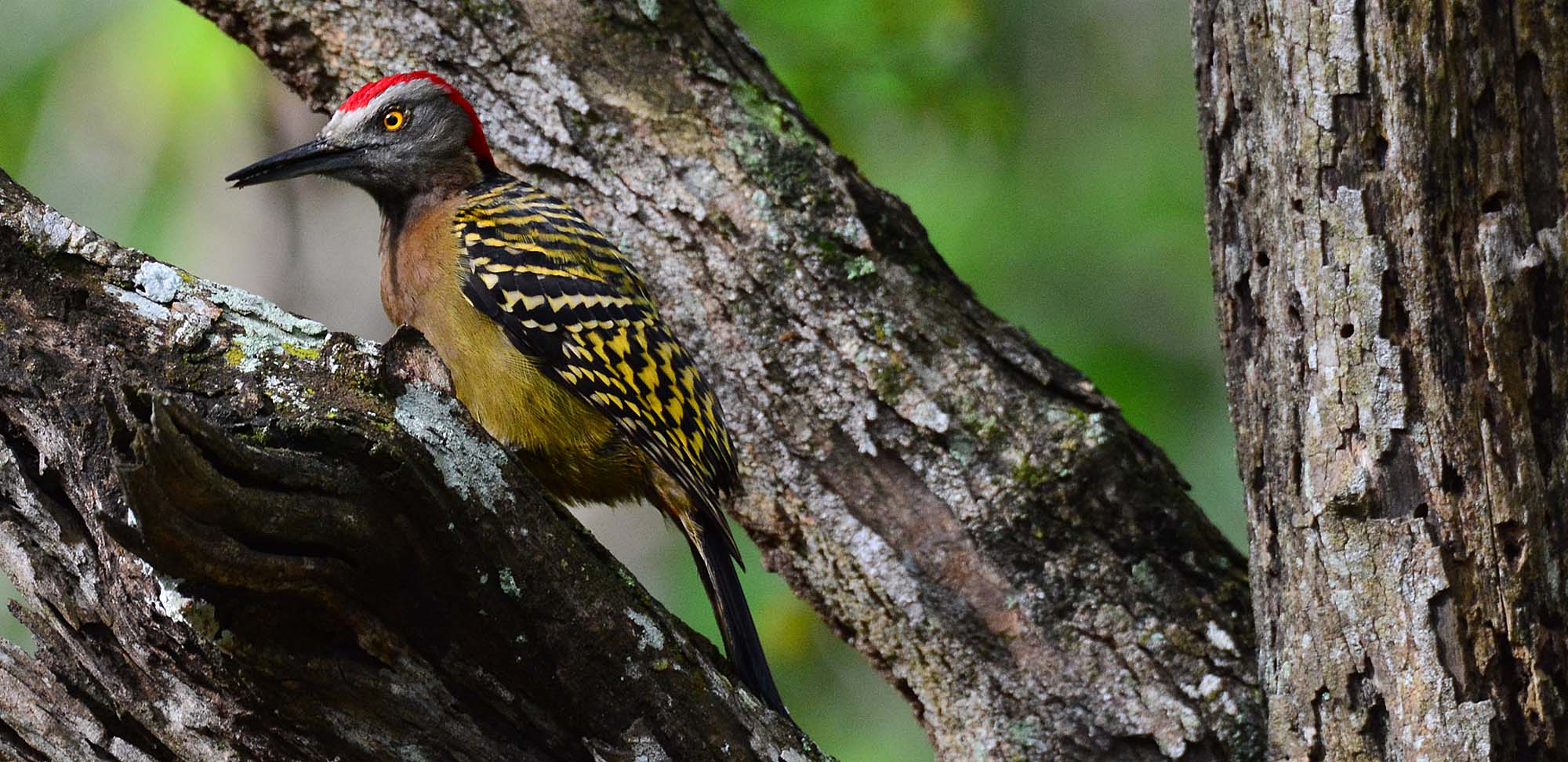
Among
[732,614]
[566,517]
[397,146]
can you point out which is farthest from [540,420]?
[566,517]

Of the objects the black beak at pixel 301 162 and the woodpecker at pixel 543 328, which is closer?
the woodpecker at pixel 543 328

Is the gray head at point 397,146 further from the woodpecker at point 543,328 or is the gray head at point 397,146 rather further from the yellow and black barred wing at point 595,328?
the yellow and black barred wing at point 595,328

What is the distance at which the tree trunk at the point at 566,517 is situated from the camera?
83.3 inches

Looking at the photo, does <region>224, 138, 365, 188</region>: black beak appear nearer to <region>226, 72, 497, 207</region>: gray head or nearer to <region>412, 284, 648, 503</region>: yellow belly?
<region>226, 72, 497, 207</region>: gray head

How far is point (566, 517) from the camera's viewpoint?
2.50 metres

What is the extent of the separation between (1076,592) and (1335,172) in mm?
1180

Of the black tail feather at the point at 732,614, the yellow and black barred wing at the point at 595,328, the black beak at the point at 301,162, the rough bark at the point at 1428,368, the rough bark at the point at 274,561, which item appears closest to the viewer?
the rough bark at the point at 274,561

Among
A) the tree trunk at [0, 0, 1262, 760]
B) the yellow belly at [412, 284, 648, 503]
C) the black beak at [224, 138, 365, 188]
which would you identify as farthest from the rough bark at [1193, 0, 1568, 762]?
the black beak at [224, 138, 365, 188]

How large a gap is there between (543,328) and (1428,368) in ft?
7.26

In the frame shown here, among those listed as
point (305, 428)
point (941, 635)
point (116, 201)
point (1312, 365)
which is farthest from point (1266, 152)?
point (116, 201)

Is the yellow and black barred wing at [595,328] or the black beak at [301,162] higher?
the black beak at [301,162]

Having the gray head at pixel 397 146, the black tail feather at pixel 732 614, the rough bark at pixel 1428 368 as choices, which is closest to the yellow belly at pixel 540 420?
the black tail feather at pixel 732 614

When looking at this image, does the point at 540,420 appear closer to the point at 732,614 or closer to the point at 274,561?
the point at 732,614

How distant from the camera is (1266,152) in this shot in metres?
2.81
